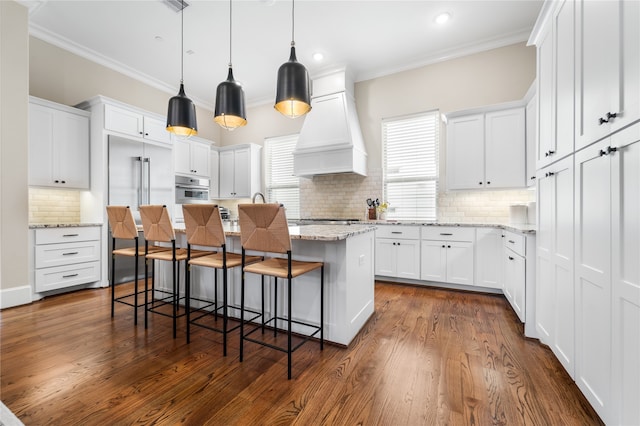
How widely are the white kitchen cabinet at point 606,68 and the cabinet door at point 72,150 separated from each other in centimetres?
536

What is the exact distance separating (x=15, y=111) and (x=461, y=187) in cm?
546

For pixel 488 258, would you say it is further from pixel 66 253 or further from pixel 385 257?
pixel 66 253

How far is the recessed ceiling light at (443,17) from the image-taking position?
338 cm

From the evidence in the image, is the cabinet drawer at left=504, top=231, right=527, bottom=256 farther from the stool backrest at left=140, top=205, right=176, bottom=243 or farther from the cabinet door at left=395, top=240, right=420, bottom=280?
the stool backrest at left=140, top=205, right=176, bottom=243

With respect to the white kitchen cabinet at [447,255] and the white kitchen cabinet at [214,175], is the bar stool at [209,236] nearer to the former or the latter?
the white kitchen cabinet at [447,255]

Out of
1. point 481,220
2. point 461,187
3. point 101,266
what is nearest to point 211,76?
point 101,266

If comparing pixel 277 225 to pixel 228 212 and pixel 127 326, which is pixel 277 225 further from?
pixel 228 212

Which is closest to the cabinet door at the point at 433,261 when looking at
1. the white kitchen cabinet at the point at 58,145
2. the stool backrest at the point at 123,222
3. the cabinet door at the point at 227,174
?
the stool backrest at the point at 123,222

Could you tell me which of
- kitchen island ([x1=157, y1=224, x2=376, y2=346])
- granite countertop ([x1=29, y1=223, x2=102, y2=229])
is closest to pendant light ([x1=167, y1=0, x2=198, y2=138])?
kitchen island ([x1=157, y1=224, x2=376, y2=346])

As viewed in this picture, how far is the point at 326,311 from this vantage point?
2.22 meters

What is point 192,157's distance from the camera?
17.9 feet

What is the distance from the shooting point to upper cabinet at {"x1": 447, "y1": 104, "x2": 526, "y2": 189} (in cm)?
352

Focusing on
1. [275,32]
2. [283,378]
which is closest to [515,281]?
[283,378]

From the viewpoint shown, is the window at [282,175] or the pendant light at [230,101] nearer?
the pendant light at [230,101]
